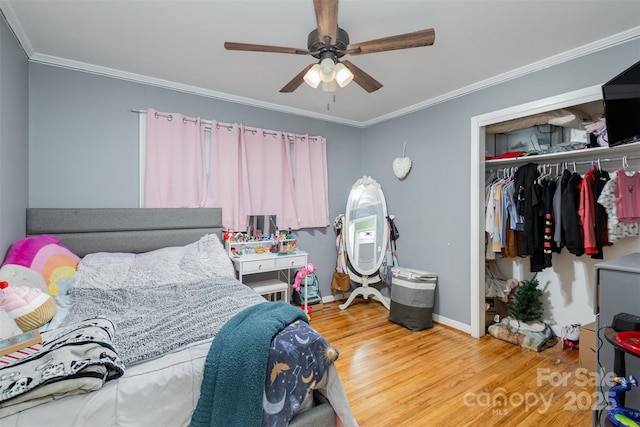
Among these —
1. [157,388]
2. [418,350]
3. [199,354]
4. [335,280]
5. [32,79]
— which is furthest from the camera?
[335,280]

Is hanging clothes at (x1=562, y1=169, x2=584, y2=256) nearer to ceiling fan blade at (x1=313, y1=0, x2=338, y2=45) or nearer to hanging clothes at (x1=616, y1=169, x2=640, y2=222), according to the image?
hanging clothes at (x1=616, y1=169, x2=640, y2=222)

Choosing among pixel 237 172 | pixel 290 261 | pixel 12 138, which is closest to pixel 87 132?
pixel 12 138

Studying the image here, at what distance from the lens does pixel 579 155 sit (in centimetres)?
269

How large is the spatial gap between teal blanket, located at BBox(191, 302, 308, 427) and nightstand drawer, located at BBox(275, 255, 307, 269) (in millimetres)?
1992

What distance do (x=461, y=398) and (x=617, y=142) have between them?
6.69 feet

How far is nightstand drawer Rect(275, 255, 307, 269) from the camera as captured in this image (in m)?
3.25

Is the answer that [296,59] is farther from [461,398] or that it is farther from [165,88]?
[461,398]

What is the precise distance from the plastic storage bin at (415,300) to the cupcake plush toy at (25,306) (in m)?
2.97

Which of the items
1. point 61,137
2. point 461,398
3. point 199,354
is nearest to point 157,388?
point 199,354

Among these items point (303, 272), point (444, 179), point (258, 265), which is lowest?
point (303, 272)

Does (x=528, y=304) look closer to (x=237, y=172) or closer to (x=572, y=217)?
(x=572, y=217)

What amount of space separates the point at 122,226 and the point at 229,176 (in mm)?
1138

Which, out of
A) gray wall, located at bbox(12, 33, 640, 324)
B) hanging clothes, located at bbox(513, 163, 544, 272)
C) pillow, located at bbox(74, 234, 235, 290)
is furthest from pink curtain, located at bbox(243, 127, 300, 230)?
hanging clothes, located at bbox(513, 163, 544, 272)

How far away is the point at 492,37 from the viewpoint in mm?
2158
